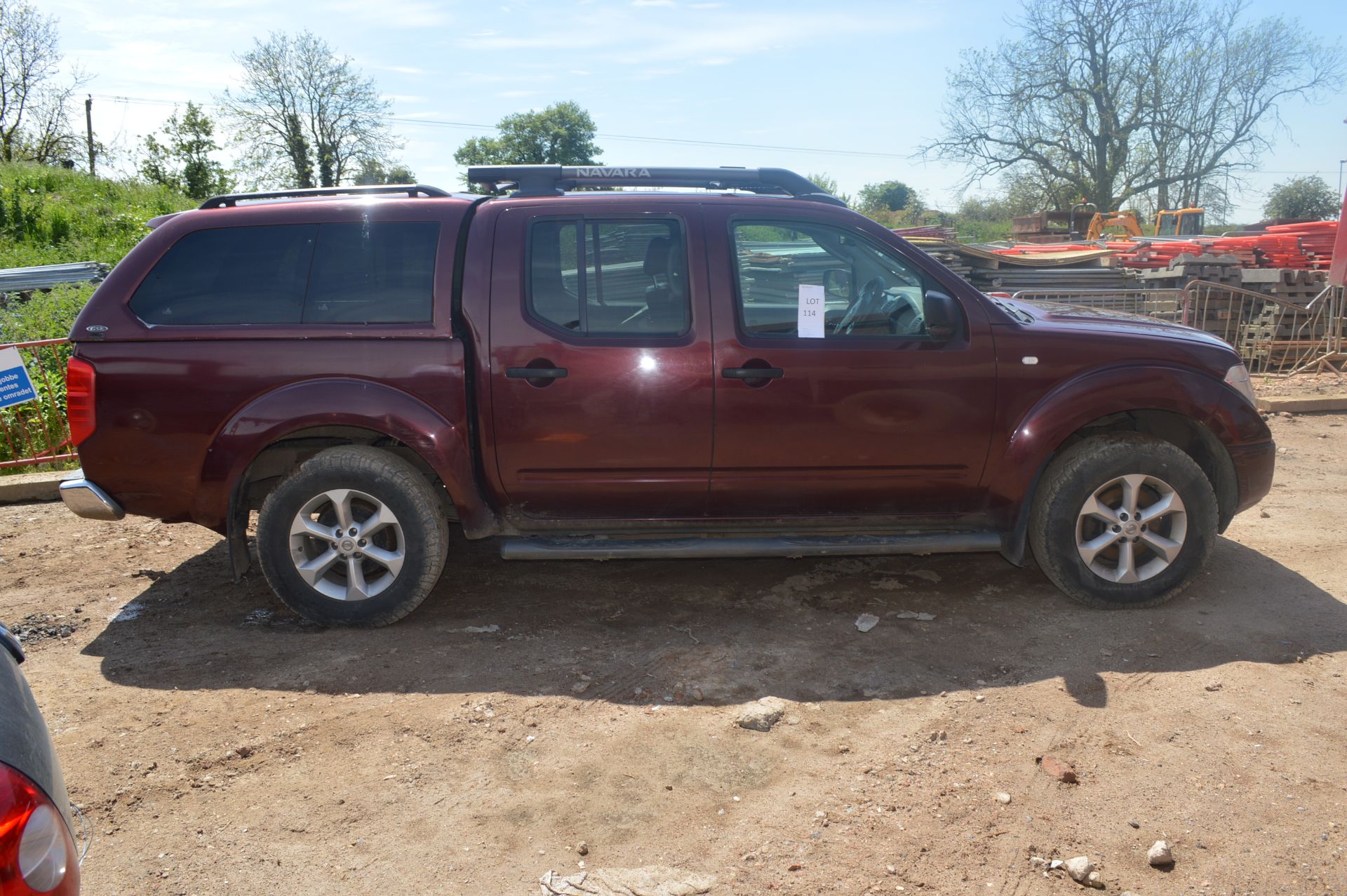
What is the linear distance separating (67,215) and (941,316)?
29181mm

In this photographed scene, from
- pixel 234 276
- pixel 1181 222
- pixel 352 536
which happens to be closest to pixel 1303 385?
pixel 352 536

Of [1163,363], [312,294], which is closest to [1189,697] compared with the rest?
[1163,363]

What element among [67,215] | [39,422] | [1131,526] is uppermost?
[67,215]

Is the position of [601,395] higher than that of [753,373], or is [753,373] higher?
[753,373]

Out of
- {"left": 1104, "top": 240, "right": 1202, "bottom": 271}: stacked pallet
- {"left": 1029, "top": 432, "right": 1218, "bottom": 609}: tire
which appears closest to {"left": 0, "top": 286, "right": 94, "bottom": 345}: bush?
{"left": 1029, "top": 432, "right": 1218, "bottom": 609}: tire

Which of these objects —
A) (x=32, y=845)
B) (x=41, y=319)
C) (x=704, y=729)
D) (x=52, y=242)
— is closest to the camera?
(x=32, y=845)

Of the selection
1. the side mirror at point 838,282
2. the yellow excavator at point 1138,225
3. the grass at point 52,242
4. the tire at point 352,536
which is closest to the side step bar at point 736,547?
the tire at point 352,536

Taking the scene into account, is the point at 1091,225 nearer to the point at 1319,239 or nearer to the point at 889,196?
the point at 1319,239

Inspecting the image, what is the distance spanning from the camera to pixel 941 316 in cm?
427

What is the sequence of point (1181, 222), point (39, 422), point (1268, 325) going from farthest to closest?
point (1181, 222) < point (1268, 325) < point (39, 422)

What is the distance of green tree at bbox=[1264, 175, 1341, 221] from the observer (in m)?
43.7

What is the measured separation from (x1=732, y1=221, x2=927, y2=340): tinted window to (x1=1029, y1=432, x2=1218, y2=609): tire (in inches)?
38.5

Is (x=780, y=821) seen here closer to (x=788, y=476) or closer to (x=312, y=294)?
(x=788, y=476)

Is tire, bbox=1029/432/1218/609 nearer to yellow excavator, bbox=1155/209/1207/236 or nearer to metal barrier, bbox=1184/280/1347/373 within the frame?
metal barrier, bbox=1184/280/1347/373
